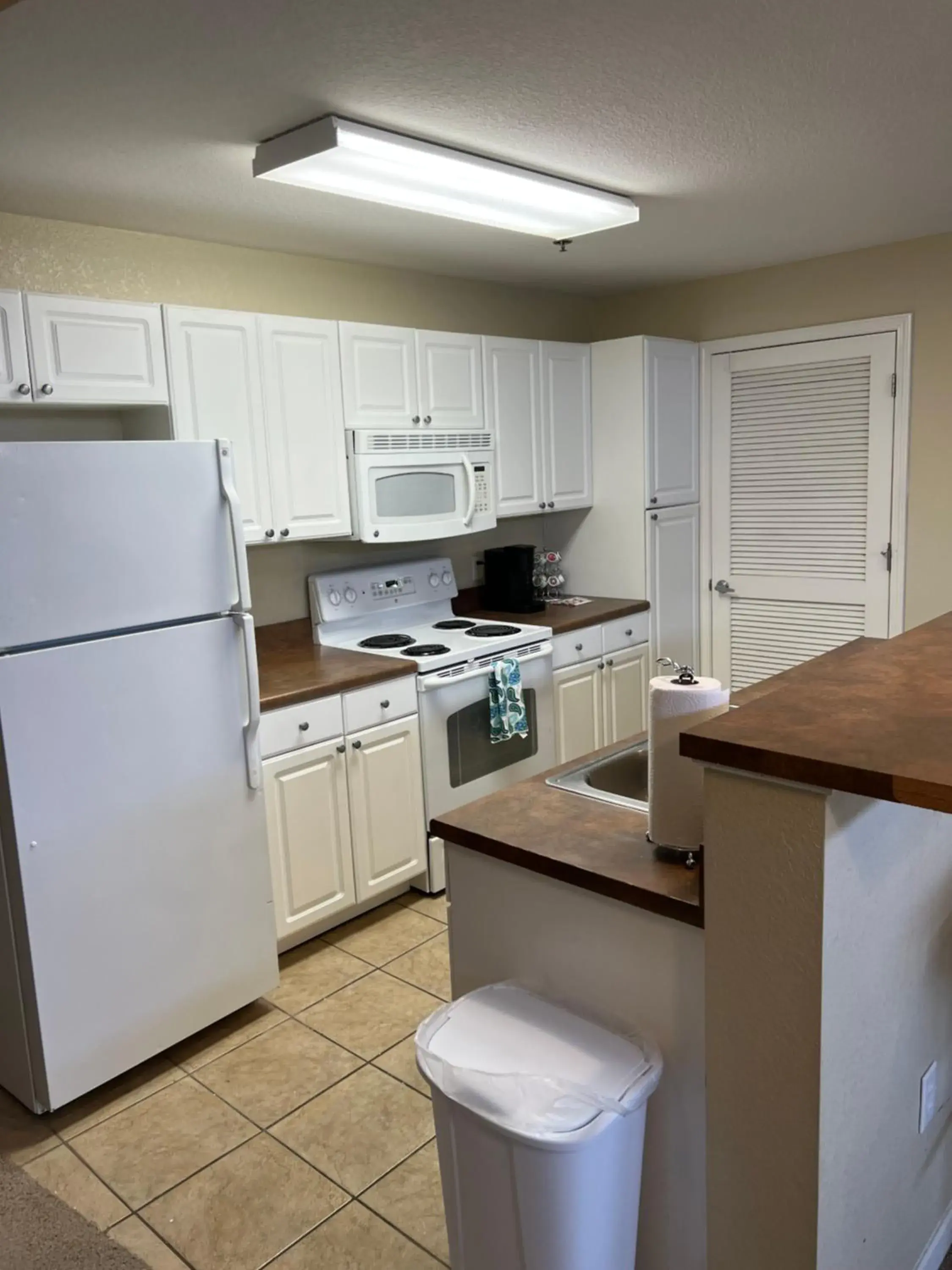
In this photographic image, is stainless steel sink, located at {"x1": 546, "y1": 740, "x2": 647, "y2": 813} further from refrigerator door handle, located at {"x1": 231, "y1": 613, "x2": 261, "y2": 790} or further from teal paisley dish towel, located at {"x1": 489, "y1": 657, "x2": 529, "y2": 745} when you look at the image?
teal paisley dish towel, located at {"x1": 489, "y1": 657, "x2": 529, "y2": 745}

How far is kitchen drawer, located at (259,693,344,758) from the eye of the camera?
288cm

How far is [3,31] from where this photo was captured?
5.43 feet

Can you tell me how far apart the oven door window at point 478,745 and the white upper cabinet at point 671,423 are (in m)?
1.31

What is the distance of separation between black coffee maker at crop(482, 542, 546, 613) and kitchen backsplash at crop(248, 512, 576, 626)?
14 centimetres

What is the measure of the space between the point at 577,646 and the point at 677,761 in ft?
8.02

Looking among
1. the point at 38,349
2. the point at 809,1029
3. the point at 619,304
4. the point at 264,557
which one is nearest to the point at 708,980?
the point at 809,1029

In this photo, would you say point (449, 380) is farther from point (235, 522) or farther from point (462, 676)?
point (235, 522)

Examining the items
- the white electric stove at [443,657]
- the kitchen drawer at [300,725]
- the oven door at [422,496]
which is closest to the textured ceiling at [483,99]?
the oven door at [422,496]

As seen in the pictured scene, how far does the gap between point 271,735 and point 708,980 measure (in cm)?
180

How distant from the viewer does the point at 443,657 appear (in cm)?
339

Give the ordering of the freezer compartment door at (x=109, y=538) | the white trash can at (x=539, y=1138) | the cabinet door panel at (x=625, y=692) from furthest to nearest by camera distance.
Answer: the cabinet door panel at (x=625, y=692), the freezer compartment door at (x=109, y=538), the white trash can at (x=539, y=1138)

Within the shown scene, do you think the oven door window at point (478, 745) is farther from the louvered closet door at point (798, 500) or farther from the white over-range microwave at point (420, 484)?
the louvered closet door at point (798, 500)

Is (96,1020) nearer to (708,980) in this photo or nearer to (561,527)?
(708,980)

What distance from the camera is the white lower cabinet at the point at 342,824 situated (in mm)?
2979
